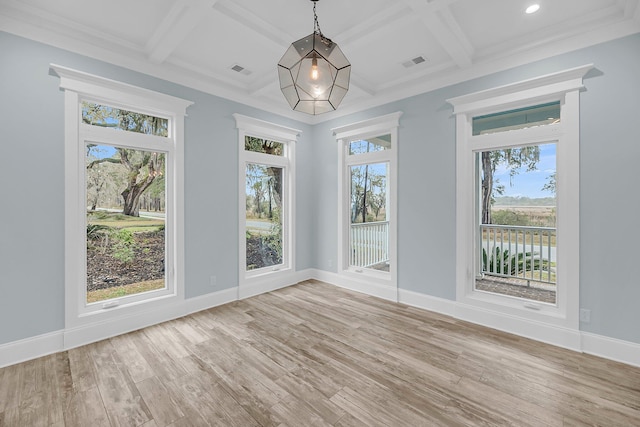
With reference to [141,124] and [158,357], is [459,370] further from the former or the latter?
[141,124]

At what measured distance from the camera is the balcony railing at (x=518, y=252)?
12.8ft

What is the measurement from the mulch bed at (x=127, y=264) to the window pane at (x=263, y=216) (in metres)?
1.23

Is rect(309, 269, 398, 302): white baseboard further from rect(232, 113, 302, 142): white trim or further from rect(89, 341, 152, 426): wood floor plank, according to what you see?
rect(89, 341, 152, 426): wood floor plank

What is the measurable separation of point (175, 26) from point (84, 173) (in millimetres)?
1693

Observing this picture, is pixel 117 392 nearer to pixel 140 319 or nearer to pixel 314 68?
pixel 140 319

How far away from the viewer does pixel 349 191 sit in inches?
185

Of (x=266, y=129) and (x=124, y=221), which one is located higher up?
(x=266, y=129)

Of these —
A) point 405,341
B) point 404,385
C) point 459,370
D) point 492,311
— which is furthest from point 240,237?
point 492,311

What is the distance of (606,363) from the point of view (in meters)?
2.41

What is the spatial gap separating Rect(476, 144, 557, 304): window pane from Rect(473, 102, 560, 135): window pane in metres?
0.29

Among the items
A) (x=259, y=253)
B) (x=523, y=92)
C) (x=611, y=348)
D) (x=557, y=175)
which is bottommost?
(x=611, y=348)

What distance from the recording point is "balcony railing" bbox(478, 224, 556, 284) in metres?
3.91

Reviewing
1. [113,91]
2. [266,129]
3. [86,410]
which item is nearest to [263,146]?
[266,129]

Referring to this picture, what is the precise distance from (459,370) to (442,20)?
Result: 302 centimetres
